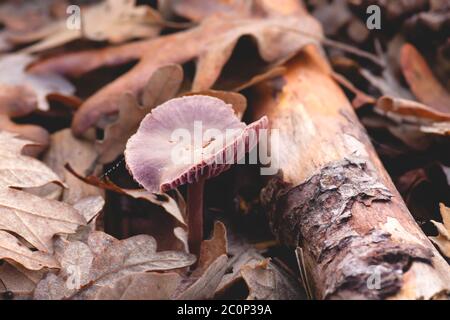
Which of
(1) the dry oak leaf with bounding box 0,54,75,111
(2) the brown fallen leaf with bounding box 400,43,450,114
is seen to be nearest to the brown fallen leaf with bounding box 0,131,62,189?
(1) the dry oak leaf with bounding box 0,54,75,111

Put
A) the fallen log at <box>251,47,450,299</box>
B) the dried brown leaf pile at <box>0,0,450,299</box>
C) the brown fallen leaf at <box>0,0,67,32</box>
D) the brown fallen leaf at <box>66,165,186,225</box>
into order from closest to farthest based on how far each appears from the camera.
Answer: the fallen log at <box>251,47,450,299</box> < the dried brown leaf pile at <box>0,0,450,299</box> < the brown fallen leaf at <box>66,165,186,225</box> < the brown fallen leaf at <box>0,0,67,32</box>

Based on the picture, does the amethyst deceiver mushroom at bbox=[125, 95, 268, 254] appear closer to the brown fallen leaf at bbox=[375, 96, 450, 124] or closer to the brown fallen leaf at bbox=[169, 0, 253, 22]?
the brown fallen leaf at bbox=[375, 96, 450, 124]

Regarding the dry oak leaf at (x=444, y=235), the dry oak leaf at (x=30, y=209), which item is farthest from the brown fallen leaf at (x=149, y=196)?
the dry oak leaf at (x=444, y=235)

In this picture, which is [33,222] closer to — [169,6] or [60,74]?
[60,74]

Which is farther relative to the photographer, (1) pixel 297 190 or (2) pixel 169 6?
(2) pixel 169 6

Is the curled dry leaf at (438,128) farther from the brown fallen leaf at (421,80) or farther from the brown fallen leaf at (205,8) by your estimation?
the brown fallen leaf at (205,8)

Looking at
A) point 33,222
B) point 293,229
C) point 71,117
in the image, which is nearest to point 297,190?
point 293,229
